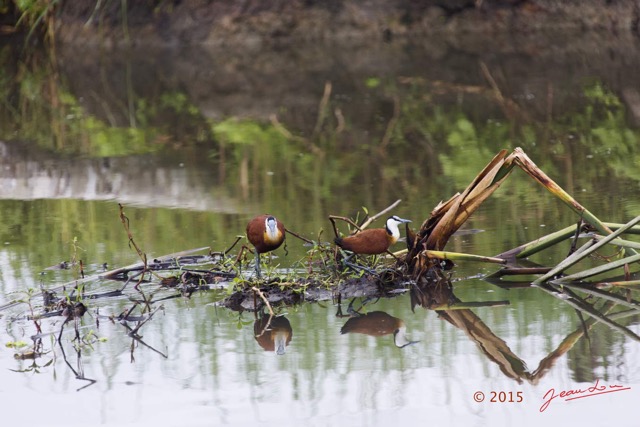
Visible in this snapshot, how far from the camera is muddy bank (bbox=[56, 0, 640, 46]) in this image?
692 inches

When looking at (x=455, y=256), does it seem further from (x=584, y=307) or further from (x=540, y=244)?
(x=584, y=307)

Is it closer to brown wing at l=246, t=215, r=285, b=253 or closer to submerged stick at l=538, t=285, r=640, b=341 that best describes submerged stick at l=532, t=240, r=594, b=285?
submerged stick at l=538, t=285, r=640, b=341

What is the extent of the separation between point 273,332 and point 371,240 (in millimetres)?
613

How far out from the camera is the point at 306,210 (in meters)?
6.74

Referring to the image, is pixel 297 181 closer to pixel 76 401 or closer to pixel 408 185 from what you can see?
pixel 408 185

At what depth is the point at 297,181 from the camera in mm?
7805

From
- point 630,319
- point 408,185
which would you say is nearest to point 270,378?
point 630,319

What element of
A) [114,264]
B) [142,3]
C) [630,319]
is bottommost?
[630,319]

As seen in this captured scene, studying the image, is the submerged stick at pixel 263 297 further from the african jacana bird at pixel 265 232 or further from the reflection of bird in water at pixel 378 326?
the reflection of bird in water at pixel 378 326

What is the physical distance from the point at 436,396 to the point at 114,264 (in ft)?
8.27

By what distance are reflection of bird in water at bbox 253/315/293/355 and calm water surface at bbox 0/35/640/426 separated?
0.05 metres

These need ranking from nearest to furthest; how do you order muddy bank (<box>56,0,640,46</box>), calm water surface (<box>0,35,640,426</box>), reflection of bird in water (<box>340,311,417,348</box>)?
calm water surface (<box>0,35,640,426</box>) < reflection of bird in water (<box>340,311,417,348</box>) < muddy bank (<box>56,0,640,46</box>)

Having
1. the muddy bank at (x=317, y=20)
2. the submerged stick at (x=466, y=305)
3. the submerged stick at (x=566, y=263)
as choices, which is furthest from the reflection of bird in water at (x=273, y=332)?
the muddy bank at (x=317, y=20)

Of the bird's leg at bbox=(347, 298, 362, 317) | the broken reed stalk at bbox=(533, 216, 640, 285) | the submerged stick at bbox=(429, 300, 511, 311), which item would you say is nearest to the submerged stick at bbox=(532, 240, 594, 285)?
the broken reed stalk at bbox=(533, 216, 640, 285)
